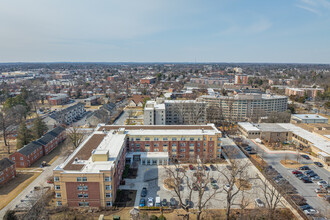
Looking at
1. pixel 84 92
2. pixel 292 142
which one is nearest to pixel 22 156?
pixel 292 142

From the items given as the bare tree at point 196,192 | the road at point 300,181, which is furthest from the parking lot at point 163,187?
the road at point 300,181

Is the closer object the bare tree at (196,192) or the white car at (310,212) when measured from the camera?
the bare tree at (196,192)

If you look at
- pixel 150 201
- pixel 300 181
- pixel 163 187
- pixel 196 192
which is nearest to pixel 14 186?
pixel 150 201

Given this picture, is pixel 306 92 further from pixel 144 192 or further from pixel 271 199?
pixel 144 192

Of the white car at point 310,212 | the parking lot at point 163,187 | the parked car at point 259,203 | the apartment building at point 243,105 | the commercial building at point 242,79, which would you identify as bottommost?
the parking lot at point 163,187

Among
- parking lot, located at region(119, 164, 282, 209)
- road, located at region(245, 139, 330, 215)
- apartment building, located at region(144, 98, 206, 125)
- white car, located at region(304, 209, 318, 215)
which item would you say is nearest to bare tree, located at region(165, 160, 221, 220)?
parking lot, located at region(119, 164, 282, 209)

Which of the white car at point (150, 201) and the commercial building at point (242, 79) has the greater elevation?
the commercial building at point (242, 79)

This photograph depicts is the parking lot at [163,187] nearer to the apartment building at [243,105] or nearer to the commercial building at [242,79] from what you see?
the apartment building at [243,105]

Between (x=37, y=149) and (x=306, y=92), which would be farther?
(x=306, y=92)
